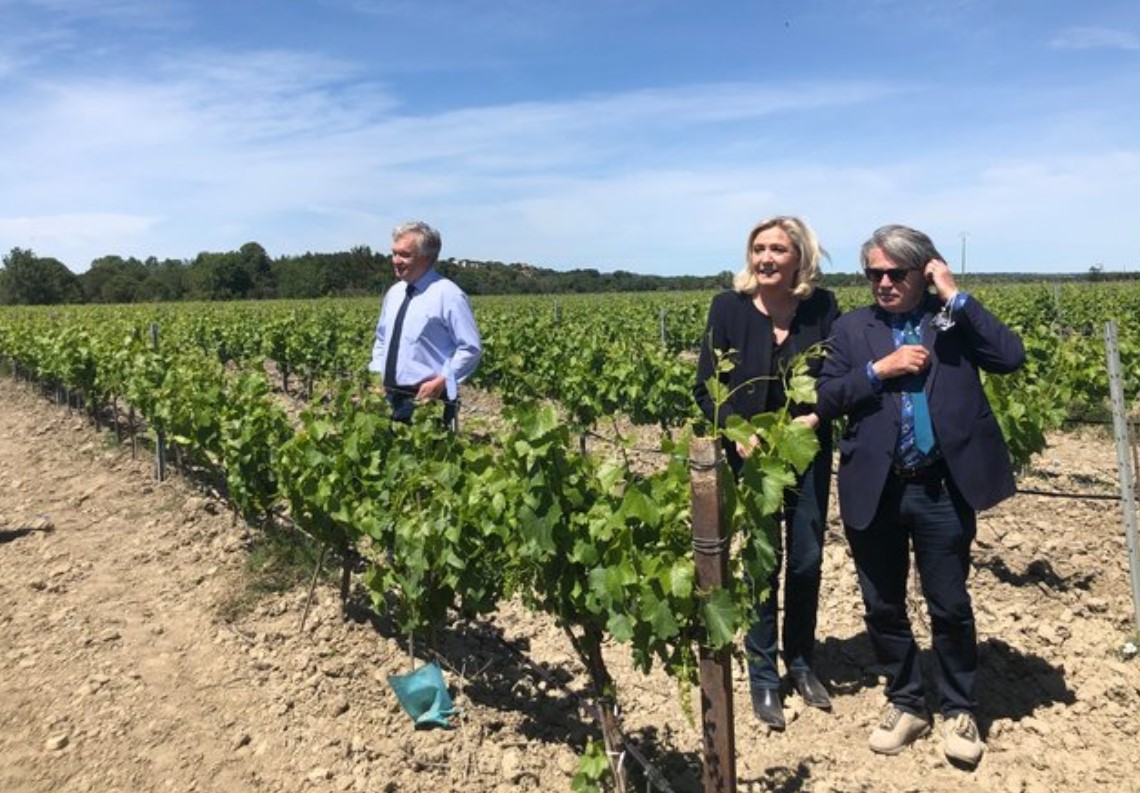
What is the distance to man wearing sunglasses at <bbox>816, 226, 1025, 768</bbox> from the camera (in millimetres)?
2922

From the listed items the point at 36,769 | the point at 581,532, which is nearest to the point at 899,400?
the point at 581,532

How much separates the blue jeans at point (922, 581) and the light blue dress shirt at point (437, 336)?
6.74 feet

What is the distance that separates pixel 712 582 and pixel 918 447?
1081 millimetres

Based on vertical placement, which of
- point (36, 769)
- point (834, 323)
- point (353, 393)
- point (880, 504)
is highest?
point (834, 323)

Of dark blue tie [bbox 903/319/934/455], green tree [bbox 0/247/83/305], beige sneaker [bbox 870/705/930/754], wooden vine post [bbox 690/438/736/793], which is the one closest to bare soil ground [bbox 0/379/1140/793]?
beige sneaker [bbox 870/705/930/754]

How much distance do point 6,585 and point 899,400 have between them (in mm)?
5060

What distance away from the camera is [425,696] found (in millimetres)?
3420

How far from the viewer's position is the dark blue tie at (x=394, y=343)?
4414mm

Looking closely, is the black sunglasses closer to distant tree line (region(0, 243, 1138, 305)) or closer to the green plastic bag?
the green plastic bag

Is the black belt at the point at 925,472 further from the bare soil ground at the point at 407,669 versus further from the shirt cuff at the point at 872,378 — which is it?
the bare soil ground at the point at 407,669

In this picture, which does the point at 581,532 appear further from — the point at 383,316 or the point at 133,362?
the point at 133,362

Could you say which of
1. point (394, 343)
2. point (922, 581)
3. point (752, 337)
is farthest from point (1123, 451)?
point (394, 343)

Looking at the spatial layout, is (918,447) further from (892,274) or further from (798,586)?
(798,586)

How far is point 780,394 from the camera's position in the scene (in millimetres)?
3289
